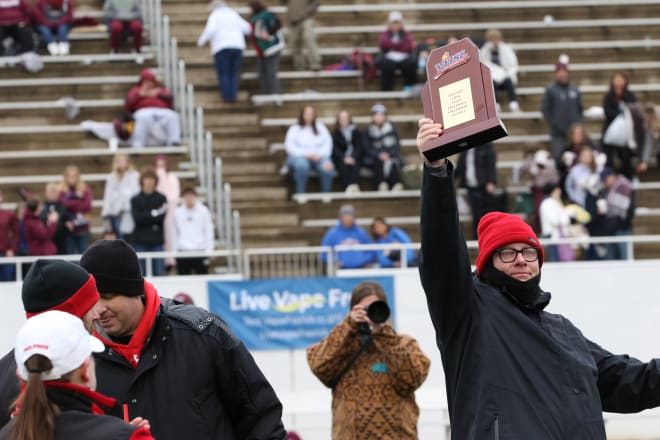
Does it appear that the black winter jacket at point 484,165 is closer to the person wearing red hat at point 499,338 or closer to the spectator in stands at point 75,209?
the spectator in stands at point 75,209

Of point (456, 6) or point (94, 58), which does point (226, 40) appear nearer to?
point (94, 58)

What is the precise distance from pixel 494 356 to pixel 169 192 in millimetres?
12075

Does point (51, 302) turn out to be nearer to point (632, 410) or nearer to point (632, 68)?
point (632, 410)

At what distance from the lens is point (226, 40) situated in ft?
62.7

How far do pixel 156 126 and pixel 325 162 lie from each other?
7.62 ft

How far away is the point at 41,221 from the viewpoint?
1616 centimetres

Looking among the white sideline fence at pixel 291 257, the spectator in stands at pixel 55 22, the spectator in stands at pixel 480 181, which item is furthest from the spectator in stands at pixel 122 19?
the spectator in stands at pixel 480 181

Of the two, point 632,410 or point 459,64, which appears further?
point 632,410

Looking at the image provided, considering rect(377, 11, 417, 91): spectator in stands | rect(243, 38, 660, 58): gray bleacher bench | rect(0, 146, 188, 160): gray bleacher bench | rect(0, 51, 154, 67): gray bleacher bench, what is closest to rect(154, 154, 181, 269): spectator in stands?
rect(0, 146, 188, 160): gray bleacher bench

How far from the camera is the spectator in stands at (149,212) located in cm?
1612

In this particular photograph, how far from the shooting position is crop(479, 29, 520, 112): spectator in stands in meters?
20.0

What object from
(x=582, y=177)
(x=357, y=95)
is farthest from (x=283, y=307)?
(x=357, y=95)

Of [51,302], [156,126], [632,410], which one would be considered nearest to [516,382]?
[632,410]

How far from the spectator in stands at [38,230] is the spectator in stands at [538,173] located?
565cm
